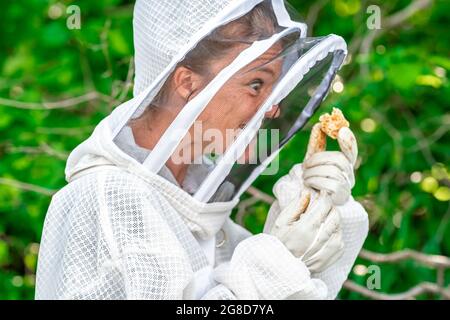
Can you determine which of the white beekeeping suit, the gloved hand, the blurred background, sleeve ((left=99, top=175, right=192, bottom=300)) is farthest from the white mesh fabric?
the blurred background

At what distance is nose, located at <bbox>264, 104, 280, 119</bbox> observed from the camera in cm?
177

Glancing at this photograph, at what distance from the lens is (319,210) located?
67.5 inches

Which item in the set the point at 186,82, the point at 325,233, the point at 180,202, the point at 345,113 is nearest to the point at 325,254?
the point at 325,233

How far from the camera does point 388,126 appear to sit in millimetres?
3137

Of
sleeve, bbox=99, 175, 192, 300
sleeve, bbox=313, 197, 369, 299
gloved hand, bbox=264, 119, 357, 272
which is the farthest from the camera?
sleeve, bbox=313, 197, 369, 299

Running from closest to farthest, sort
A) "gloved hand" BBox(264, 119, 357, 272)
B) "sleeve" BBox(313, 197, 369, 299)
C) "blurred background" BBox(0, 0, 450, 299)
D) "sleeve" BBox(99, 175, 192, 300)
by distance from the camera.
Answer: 1. "sleeve" BBox(99, 175, 192, 300)
2. "gloved hand" BBox(264, 119, 357, 272)
3. "sleeve" BBox(313, 197, 369, 299)
4. "blurred background" BBox(0, 0, 450, 299)

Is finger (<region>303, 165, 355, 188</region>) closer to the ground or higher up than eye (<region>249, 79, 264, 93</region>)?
closer to the ground

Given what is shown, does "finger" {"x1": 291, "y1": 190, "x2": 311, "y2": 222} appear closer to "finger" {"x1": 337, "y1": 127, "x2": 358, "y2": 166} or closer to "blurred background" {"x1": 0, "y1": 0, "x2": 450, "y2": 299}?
"finger" {"x1": 337, "y1": 127, "x2": 358, "y2": 166}

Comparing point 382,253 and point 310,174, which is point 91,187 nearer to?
point 310,174

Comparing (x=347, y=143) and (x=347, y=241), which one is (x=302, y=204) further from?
(x=347, y=241)

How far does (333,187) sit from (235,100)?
23 centimetres
